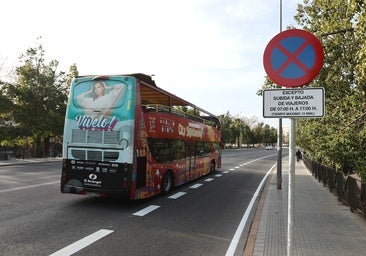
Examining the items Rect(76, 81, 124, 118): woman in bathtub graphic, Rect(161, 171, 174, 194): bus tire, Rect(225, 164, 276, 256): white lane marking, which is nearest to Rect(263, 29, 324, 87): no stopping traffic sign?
Rect(225, 164, 276, 256): white lane marking

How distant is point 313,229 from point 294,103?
4.21 meters

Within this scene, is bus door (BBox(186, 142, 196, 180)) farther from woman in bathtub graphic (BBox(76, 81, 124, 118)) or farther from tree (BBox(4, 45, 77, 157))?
tree (BBox(4, 45, 77, 157))

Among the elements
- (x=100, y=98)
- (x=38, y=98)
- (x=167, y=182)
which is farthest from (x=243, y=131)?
(x=100, y=98)

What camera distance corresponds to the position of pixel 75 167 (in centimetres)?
977

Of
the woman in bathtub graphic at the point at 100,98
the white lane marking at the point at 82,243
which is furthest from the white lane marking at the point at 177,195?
the white lane marking at the point at 82,243

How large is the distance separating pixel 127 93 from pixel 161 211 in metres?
3.39

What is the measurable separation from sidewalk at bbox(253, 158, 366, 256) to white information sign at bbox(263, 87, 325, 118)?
2697mm

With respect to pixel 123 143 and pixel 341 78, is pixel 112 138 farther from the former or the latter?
pixel 341 78

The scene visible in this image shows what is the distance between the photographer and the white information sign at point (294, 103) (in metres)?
4.04

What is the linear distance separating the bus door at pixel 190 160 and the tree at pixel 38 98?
20.6 meters

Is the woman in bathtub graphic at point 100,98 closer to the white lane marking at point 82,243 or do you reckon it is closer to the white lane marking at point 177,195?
the white lane marking at point 82,243

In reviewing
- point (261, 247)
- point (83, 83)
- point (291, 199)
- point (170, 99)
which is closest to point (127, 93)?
point (83, 83)

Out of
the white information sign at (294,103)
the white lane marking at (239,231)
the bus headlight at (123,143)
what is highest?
the white information sign at (294,103)

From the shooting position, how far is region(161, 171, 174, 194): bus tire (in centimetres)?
1180
